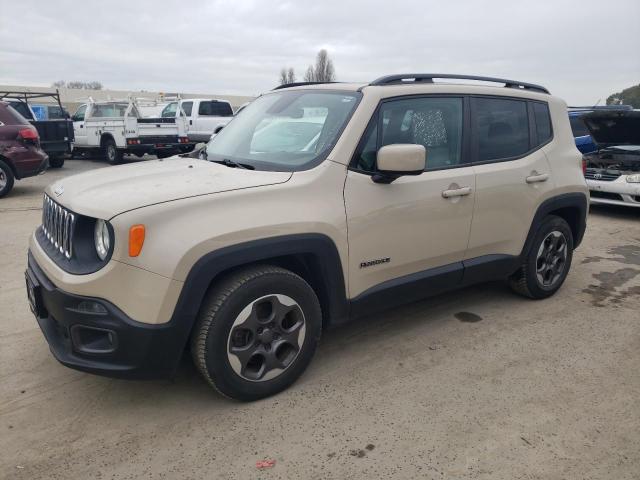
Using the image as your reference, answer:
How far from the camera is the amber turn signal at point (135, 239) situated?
8.07 feet

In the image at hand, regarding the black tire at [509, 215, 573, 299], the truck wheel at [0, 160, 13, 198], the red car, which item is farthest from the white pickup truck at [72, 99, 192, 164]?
the black tire at [509, 215, 573, 299]

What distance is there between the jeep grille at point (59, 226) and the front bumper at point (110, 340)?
227 mm

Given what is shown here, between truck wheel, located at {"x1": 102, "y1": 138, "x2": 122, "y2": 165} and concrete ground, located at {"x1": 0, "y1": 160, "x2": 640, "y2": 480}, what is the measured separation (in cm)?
1184

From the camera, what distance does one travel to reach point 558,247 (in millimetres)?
4578

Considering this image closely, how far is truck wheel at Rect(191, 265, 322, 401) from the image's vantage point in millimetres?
2699

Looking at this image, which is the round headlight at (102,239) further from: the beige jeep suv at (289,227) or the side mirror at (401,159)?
the side mirror at (401,159)

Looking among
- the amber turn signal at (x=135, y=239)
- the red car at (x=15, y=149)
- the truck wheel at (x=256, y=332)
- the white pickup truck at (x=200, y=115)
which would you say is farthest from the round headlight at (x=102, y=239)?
the white pickup truck at (x=200, y=115)

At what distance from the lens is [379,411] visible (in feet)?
9.48

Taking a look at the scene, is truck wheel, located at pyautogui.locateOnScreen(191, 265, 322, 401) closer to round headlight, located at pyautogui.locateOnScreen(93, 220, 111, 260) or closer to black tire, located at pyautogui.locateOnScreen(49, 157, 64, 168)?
round headlight, located at pyautogui.locateOnScreen(93, 220, 111, 260)

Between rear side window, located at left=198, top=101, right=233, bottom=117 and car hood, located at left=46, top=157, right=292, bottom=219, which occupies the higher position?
rear side window, located at left=198, top=101, right=233, bottom=117

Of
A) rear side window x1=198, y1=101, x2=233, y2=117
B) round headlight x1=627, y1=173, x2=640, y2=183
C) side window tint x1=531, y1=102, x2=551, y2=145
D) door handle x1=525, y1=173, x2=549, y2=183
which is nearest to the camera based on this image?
door handle x1=525, y1=173, x2=549, y2=183

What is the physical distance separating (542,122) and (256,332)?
306cm

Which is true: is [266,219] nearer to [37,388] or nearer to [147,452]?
[147,452]

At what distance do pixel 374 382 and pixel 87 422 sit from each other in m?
1.63
